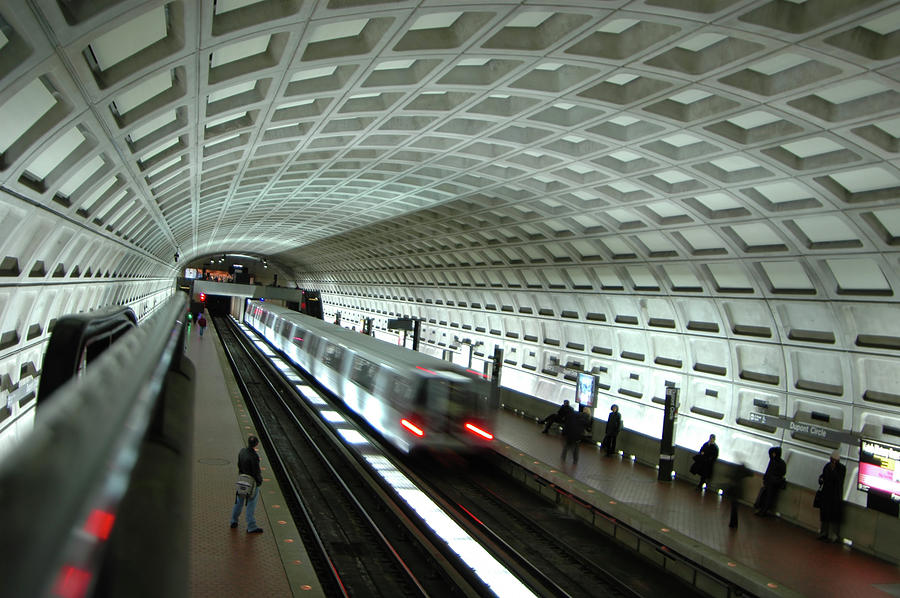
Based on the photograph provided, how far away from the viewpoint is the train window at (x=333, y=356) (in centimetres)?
2069

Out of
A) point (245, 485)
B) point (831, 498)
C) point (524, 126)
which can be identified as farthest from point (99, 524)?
point (831, 498)

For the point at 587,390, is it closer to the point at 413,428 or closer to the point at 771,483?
the point at 771,483

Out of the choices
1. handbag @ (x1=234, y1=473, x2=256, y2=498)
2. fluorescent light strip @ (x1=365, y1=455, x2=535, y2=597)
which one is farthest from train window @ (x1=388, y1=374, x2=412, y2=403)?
handbag @ (x1=234, y1=473, x2=256, y2=498)

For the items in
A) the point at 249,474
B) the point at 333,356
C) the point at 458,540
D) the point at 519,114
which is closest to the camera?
the point at 249,474

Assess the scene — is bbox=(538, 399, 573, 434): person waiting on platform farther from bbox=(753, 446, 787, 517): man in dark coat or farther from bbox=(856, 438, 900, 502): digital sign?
bbox=(856, 438, 900, 502): digital sign

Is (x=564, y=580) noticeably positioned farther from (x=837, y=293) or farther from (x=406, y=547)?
(x=837, y=293)

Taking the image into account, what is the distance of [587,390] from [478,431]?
6.74 meters

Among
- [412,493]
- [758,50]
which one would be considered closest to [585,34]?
[758,50]

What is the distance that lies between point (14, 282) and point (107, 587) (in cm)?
1117

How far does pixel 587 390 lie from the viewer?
19.9 meters

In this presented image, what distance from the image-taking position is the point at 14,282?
10.0 metres

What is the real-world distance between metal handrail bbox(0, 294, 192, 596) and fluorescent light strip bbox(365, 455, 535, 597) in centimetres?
885

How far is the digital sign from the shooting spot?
37.8 ft

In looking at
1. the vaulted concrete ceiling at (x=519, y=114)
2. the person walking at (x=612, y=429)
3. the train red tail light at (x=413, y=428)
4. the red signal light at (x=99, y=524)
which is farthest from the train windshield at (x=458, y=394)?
the red signal light at (x=99, y=524)
